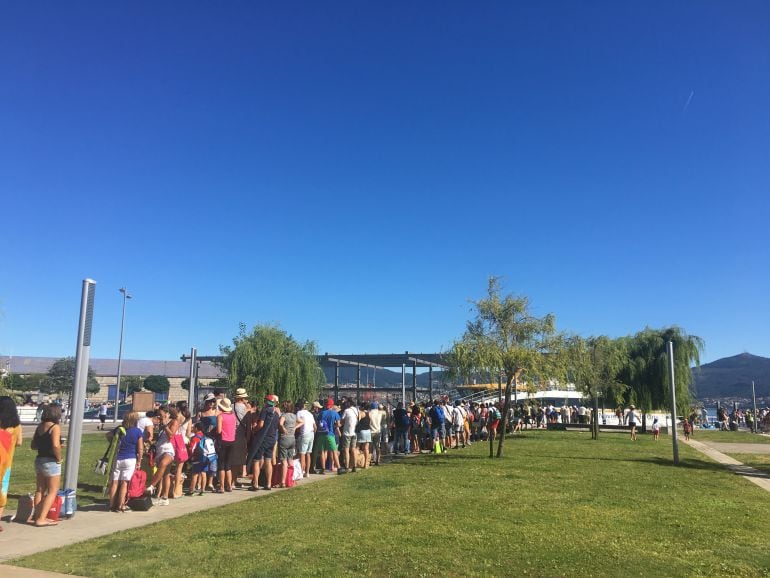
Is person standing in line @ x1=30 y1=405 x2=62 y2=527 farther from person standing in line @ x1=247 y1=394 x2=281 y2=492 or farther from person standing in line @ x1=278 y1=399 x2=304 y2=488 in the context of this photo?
person standing in line @ x1=278 y1=399 x2=304 y2=488

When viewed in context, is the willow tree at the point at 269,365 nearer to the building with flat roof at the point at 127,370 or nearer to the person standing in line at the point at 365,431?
the person standing in line at the point at 365,431

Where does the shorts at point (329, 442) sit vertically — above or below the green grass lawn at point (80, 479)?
above

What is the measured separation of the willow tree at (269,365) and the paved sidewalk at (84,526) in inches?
976

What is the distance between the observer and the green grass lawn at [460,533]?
608cm

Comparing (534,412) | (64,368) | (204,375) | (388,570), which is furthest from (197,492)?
(204,375)

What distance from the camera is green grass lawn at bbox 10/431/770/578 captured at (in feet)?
20.0

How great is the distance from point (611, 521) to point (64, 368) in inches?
3229

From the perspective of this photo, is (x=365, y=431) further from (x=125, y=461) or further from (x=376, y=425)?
(x=125, y=461)

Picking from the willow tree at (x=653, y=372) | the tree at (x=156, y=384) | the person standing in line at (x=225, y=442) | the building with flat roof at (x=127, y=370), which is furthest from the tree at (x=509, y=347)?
the building with flat roof at (x=127, y=370)

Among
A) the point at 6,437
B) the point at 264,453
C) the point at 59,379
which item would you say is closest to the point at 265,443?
the point at 264,453

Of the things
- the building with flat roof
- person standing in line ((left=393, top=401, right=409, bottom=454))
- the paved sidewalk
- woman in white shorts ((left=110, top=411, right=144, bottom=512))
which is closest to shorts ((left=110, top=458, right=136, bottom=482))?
woman in white shorts ((left=110, top=411, right=144, bottom=512))

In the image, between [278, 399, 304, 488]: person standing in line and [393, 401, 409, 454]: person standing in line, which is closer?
[278, 399, 304, 488]: person standing in line

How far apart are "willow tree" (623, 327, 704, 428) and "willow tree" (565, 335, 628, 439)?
714 mm

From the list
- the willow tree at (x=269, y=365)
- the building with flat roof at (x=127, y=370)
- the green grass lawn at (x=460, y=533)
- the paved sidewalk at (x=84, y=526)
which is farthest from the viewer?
the building with flat roof at (x=127, y=370)
